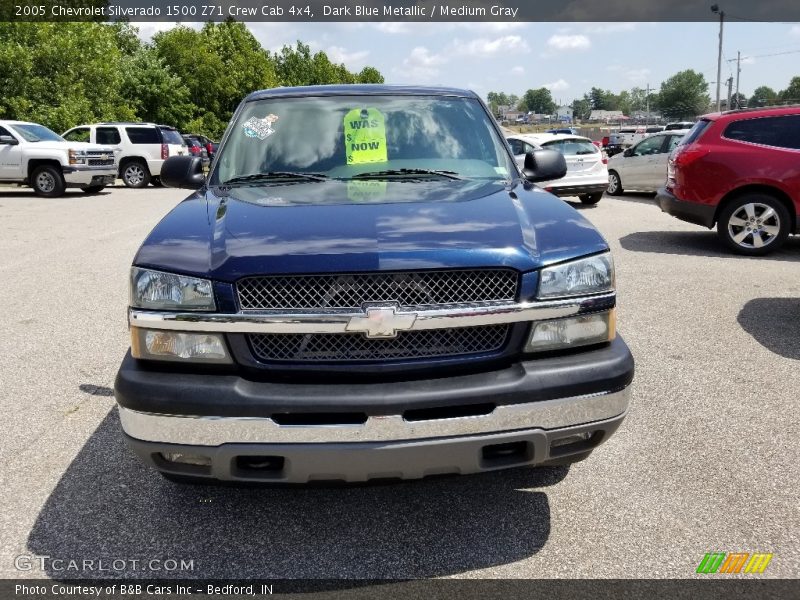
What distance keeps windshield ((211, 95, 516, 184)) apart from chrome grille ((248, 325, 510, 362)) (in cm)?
129

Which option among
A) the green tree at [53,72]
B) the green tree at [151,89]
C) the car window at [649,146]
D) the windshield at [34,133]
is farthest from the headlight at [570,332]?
the green tree at [151,89]

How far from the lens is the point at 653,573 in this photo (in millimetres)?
2781

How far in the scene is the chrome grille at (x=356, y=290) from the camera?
2684 mm

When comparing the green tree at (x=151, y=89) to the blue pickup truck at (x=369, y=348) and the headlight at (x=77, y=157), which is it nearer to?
the headlight at (x=77, y=157)

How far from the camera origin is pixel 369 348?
107 inches

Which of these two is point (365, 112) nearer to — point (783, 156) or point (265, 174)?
point (265, 174)

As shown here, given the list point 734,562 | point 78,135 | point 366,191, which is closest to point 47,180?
point 78,135

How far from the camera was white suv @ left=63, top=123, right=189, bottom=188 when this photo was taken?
2266 cm

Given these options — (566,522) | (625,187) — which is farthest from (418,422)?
(625,187)

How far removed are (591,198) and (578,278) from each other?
14091mm

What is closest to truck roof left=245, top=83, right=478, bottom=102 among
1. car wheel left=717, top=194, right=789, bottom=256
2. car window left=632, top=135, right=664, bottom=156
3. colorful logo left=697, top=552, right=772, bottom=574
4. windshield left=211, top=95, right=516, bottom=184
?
windshield left=211, top=95, right=516, bottom=184

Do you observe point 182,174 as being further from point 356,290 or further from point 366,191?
point 356,290

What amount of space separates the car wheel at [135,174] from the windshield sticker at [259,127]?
20714 mm

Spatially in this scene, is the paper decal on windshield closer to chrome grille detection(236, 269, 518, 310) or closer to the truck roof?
chrome grille detection(236, 269, 518, 310)
